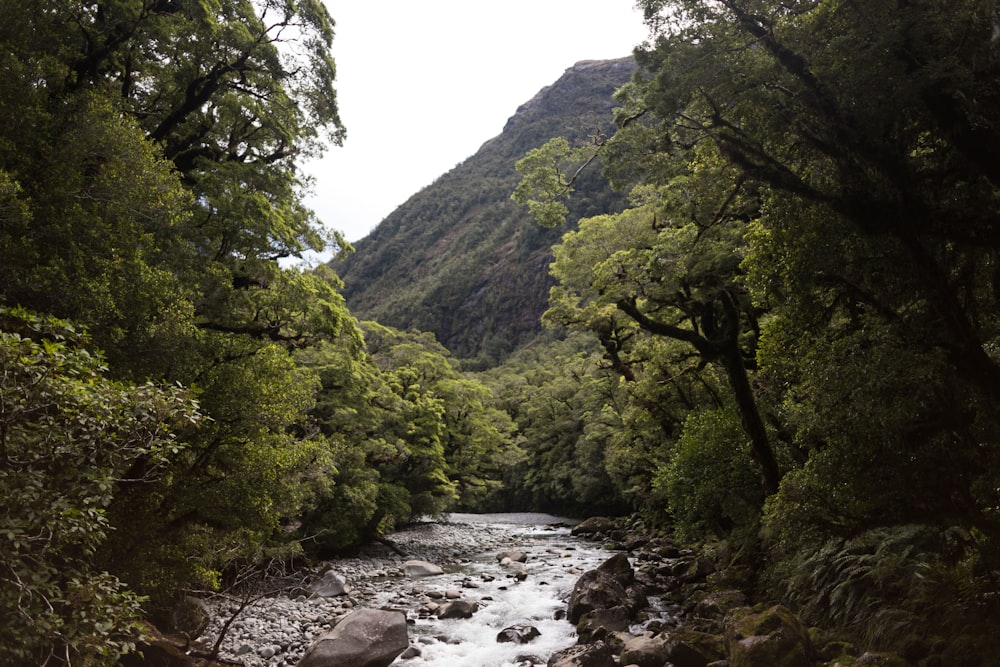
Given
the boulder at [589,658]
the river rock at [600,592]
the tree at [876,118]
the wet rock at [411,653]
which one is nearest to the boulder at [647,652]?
the boulder at [589,658]

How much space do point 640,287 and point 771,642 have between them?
10.1m

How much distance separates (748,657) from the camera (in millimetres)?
9391

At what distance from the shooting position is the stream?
546 inches

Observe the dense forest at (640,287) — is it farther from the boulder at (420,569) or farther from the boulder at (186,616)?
the boulder at (420,569)

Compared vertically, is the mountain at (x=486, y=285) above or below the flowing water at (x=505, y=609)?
above

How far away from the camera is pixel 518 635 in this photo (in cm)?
1493

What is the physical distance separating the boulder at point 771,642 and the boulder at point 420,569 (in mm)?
16014

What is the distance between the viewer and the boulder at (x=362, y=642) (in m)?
12.5

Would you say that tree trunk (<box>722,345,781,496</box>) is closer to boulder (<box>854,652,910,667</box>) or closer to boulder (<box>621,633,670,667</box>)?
boulder (<box>621,633,670,667</box>)

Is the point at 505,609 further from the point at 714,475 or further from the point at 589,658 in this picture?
the point at 714,475

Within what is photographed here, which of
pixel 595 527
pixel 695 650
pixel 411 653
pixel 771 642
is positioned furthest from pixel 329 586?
pixel 595 527

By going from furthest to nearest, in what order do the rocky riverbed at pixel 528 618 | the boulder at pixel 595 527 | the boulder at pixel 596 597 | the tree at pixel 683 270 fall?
the boulder at pixel 595 527, the boulder at pixel 596 597, the tree at pixel 683 270, the rocky riverbed at pixel 528 618

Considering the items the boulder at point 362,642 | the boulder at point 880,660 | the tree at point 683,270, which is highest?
the tree at point 683,270

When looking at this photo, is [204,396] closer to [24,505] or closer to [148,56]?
[24,505]
